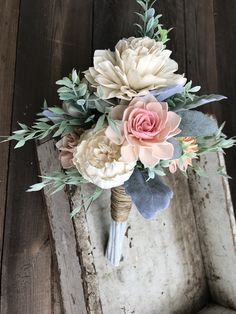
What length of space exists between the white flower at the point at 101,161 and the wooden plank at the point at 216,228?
0.34 meters

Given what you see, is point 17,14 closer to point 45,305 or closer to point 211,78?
point 211,78

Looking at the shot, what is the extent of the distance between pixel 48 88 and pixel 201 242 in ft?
1.72

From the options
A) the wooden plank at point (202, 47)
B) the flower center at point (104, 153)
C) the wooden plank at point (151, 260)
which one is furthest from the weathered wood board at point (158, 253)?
the wooden plank at point (202, 47)

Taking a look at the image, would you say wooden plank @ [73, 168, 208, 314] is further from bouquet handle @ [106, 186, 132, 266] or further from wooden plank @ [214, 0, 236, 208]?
wooden plank @ [214, 0, 236, 208]

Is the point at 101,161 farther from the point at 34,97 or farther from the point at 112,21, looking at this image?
the point at 112,21

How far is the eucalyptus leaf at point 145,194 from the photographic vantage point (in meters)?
0.72

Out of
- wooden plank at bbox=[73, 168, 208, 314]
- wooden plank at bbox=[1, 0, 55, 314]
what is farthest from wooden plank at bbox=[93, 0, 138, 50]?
wooden plank at bbox=[73, 168, 208, 314]

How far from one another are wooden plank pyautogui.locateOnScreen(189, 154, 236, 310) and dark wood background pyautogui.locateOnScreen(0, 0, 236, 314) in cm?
21

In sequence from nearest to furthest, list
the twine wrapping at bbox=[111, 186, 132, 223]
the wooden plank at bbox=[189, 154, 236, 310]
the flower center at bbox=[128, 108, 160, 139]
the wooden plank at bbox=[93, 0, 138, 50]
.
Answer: the flower center at bbox=[128, 108, 160, 139] → the twine wrapping at bbox=[111, 186, 132, 223] → the wooden plank at bbox=[189, 154, 236, 310] → the wooden plank at bbox=[93, 0, 138, 50]

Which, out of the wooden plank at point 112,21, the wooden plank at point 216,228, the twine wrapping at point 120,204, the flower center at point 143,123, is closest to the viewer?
the flower center at point 143,123

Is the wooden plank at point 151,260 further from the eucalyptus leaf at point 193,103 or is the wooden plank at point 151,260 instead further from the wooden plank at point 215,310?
the eucalyptus leaf at point 193,103

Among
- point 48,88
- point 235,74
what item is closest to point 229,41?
point 235,74

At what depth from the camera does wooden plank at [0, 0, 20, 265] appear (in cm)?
104

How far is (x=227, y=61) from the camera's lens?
1.27m
